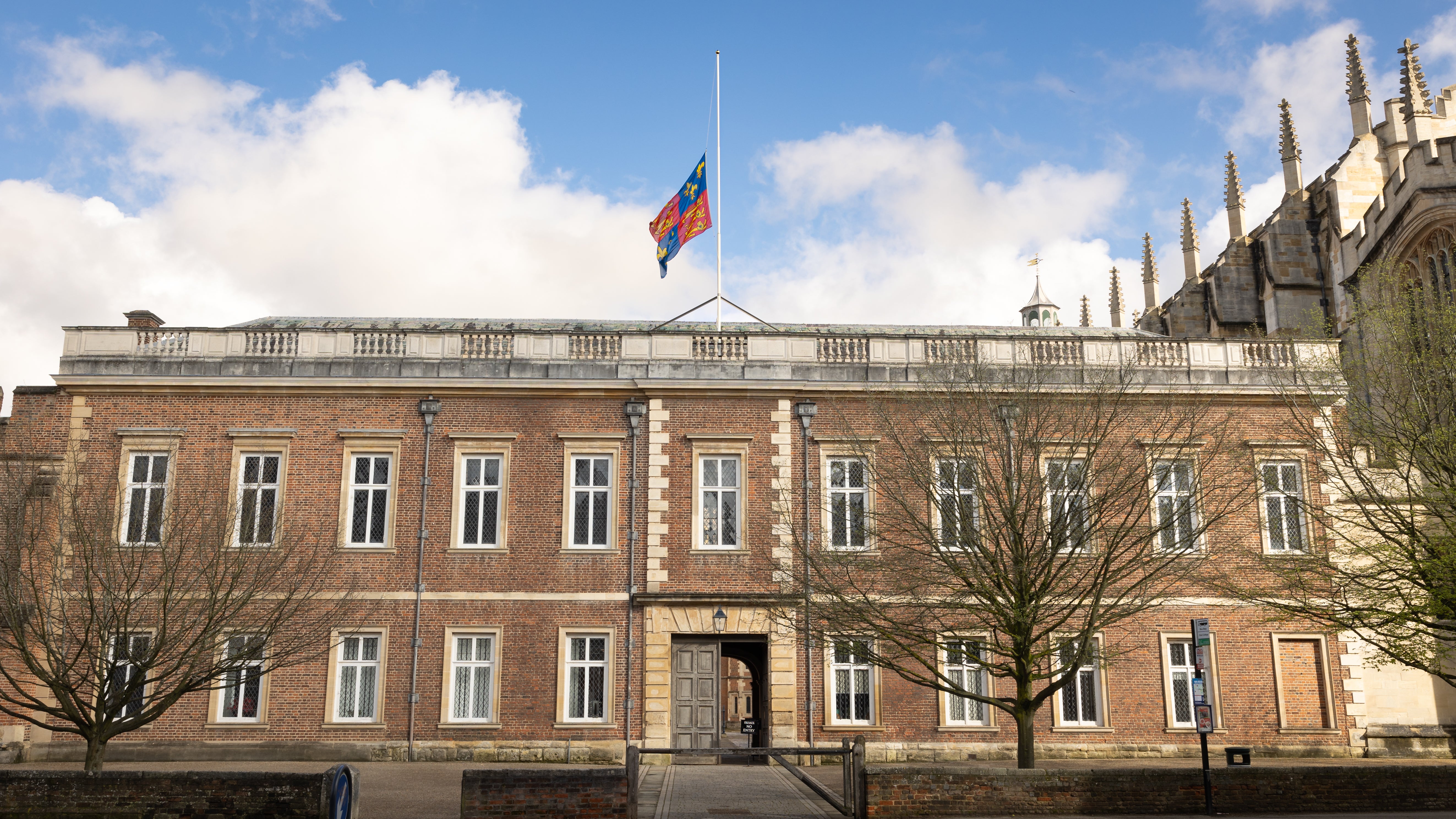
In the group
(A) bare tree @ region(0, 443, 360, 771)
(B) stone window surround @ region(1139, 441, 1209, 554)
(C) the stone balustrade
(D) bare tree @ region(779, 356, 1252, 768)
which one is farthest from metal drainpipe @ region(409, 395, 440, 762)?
(B) stone window surround @ region(1139, 441, 1209, 554)

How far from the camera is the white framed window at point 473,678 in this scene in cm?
2131

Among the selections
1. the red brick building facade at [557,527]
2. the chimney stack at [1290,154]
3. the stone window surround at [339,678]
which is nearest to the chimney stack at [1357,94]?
the chimney stack at [1290,154]

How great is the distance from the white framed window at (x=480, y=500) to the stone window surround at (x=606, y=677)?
234cm

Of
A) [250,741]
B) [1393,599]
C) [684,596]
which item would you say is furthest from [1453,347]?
[250,741]

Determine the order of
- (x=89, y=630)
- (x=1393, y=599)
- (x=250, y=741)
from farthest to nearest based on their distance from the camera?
(x=250, y=741)
(x=1393, y=599)
(x=89, y=630)

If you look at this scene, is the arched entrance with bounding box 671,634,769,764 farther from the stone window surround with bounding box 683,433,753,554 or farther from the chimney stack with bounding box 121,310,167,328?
the chimney stack with bounding box 121,310,167,328

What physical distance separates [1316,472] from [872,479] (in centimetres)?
937

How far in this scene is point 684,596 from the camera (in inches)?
847

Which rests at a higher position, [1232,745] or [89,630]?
[89,630]

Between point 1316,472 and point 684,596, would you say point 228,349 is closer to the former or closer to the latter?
point 684,596

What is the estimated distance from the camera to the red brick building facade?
2123 centimetres

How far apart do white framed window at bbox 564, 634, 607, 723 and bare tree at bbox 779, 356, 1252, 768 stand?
155 inches

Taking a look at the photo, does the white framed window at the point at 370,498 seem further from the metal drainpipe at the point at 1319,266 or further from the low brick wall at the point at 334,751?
the metal drainpipe at the point at 1319,266

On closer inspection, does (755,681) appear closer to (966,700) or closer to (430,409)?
(966,700)
